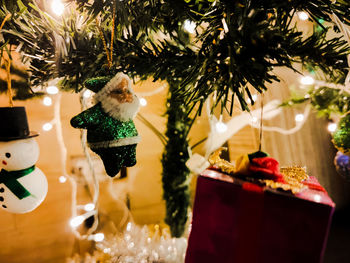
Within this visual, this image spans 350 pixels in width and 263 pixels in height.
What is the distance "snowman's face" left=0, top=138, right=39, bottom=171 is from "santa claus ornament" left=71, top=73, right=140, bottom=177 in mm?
167

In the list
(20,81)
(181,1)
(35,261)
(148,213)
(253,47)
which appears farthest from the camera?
(148,213)

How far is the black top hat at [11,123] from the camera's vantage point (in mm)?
440

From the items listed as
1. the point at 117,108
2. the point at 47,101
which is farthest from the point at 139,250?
the point at 47,101

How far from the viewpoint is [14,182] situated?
45cm

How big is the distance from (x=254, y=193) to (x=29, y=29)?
1.70 feet

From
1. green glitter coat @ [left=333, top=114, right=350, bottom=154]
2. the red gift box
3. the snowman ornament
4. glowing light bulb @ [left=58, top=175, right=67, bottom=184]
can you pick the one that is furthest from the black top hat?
green glitter coat @ [left=333, top=114, right=350, bottom=154]

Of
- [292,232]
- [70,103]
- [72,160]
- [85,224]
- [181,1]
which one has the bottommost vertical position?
[85,224]

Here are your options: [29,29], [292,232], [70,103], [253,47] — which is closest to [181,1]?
[253,47]

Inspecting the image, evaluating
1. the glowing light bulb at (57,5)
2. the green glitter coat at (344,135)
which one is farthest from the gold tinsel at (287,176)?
the glowing light bulb at (57,5)

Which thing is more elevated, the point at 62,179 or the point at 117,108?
the point at 117,108

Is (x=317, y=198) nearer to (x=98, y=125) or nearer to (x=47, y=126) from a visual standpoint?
(x=98, y=125)

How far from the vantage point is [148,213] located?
128 centimetres

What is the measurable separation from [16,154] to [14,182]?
0.19 feet

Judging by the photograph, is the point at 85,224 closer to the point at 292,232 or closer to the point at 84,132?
the point at 84,132
